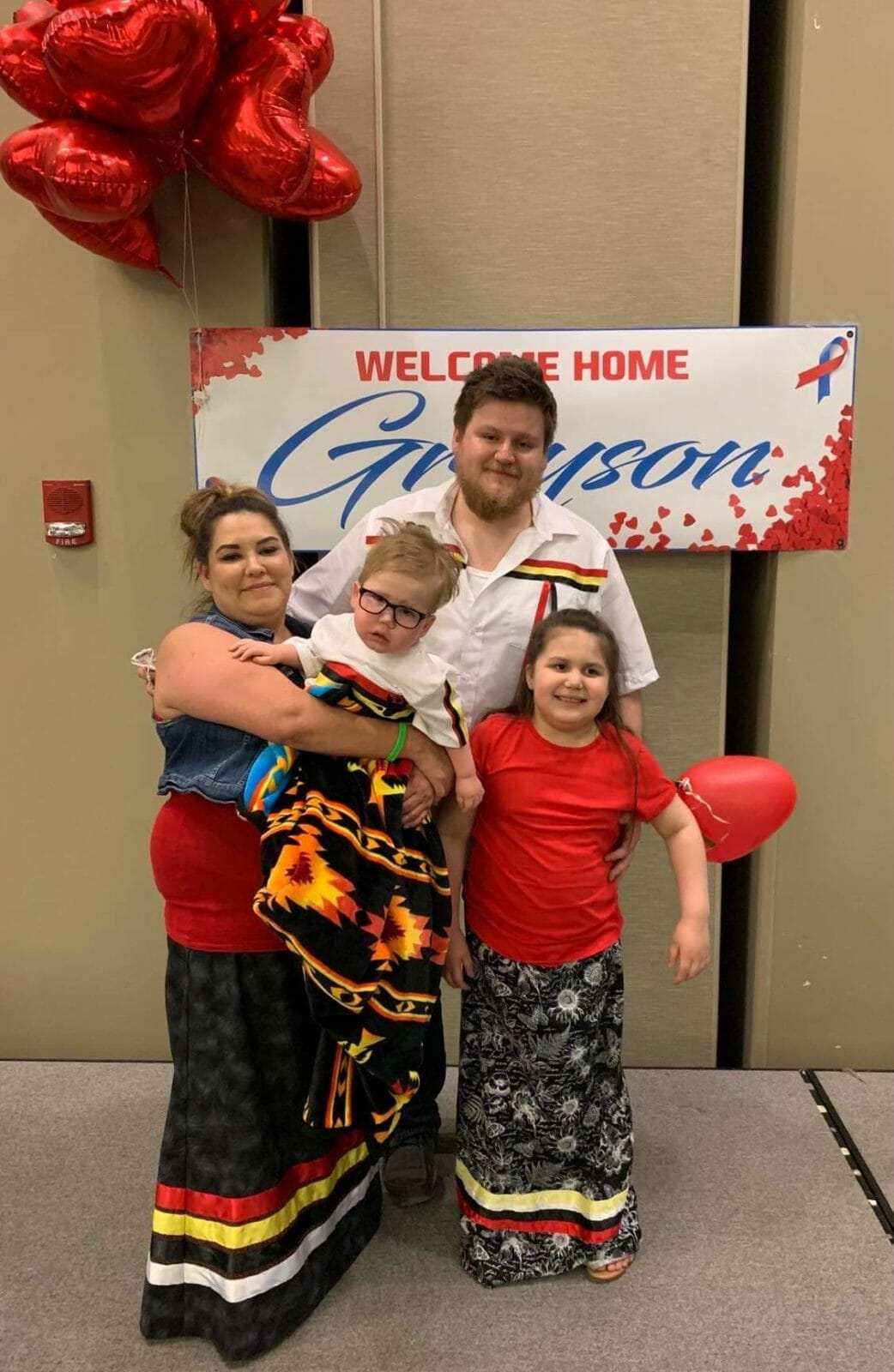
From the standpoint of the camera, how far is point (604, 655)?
153cm

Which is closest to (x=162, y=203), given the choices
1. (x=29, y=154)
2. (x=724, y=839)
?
(x=29, y=154)

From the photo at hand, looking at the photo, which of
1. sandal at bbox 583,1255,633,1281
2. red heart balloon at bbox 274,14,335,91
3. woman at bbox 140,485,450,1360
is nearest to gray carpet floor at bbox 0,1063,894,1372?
sandal at bbox 583,1255,633,1281

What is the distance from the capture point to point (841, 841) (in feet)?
7.62

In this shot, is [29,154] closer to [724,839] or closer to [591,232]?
[591,232]

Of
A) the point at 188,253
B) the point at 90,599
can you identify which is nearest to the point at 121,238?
the point at 188,253

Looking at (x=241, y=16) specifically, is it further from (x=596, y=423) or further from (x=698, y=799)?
(x=698, y=799)

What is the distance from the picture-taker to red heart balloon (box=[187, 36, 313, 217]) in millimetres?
1782

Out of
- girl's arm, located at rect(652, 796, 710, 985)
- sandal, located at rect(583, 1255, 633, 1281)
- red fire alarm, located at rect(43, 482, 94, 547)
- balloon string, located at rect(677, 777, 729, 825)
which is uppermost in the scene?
red fire alarm, located at rect(43, 482, 94, 547)

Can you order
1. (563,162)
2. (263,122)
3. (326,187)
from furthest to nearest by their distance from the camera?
1. (563,162)
2. (326,187)
3. (263,122)

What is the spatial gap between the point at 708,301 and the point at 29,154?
143 cm

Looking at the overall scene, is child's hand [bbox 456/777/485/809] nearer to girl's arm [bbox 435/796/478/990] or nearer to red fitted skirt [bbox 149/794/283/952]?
girl's arm [bbox 435/796/478/990]

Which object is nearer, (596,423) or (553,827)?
(553,827)

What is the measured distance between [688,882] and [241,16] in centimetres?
183

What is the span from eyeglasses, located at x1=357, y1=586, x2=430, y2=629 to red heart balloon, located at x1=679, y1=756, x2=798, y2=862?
64cm
